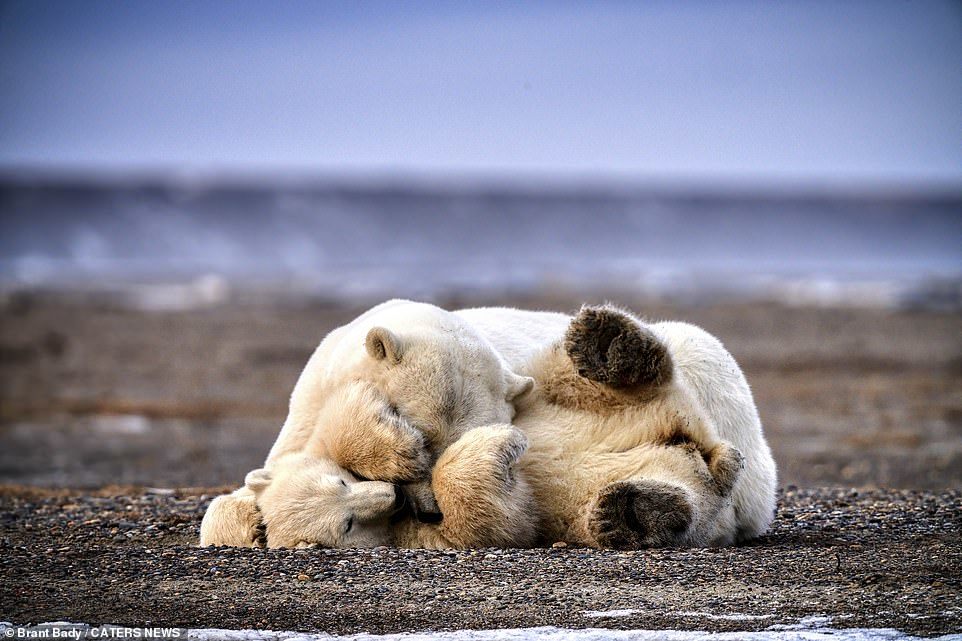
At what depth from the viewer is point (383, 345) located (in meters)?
5.77

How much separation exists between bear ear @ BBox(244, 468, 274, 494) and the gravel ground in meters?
0.35

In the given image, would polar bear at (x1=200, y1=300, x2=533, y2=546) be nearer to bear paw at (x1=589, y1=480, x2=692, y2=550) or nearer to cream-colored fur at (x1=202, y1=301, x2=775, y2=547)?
cream-colored fur at (x1=202, y1=301, x2=775, y2=547)

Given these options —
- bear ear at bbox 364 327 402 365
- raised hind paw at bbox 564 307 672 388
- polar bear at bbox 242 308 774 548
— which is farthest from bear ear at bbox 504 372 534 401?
bear ear at bbox 364 327 402 365

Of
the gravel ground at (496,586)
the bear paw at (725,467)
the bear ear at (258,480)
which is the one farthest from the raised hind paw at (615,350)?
the bear ear at (258,480)

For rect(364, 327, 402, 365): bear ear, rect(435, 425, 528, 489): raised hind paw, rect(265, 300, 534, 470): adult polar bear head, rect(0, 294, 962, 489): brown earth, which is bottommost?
rect(0, 294, 962, 489): brown earth

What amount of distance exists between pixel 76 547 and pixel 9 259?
2010 inches

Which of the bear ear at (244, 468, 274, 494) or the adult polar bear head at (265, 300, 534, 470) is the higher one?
the adult polar bear head at (265, 300, 534, 470)

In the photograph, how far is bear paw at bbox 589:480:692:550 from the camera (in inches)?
224

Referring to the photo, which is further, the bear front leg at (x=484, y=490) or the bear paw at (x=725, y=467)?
the bear paw at (x=725, y=467)

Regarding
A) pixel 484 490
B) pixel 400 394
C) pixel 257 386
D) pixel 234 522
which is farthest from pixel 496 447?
pixel 257 386

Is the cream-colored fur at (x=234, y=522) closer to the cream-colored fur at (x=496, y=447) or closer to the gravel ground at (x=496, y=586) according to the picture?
the cream-colored fur at (x=496, y=447)

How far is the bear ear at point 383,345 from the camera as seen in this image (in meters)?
5.73

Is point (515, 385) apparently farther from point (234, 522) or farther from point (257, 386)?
point (257, 386)

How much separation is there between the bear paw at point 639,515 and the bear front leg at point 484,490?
1.30 feet
